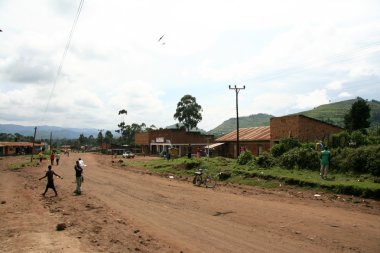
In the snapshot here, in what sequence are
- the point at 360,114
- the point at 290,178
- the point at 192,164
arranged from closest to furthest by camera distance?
the point at 290,178 → the point at 192,164 → the point at 360,114

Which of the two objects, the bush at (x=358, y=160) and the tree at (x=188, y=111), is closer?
the bush at (x=358, y=160)

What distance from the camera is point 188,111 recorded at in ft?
334

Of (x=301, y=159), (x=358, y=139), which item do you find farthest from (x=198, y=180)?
(x=358, y=139)

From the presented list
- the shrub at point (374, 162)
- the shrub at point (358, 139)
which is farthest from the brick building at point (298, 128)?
the shrub at point (374, 162)

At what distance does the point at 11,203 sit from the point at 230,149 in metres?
37.6

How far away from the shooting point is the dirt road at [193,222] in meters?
10.6

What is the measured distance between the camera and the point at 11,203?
19.4 m

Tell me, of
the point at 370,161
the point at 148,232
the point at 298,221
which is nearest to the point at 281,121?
the point at 370,161

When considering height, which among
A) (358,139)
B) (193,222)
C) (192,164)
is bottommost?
(193,222)

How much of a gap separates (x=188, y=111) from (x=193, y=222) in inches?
3493

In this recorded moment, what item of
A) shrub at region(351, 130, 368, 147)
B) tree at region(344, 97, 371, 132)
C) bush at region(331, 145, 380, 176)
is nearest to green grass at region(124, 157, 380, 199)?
bush at region(331, 145, 380, 176)

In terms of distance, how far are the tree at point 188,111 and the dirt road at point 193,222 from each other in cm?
8096

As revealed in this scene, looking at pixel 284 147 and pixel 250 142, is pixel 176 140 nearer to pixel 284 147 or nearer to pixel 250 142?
pixel 250 142

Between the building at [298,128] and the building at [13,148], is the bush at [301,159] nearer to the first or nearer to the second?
the building at [298,128]
